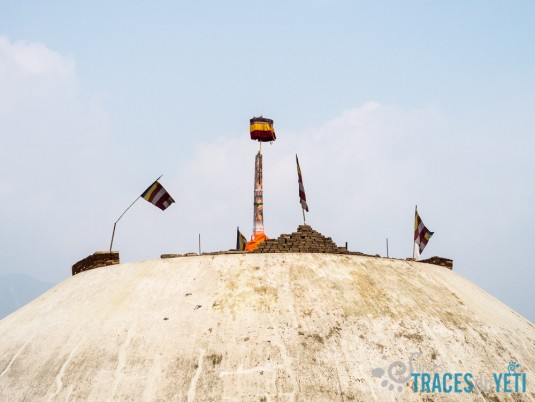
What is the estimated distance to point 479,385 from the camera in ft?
37.4

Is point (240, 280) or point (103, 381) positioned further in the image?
point (240, 280)

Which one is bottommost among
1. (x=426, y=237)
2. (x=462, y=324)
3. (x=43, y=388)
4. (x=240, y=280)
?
(x=43, y=388)

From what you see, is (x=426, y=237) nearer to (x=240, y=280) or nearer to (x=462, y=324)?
(x=462, y=324)

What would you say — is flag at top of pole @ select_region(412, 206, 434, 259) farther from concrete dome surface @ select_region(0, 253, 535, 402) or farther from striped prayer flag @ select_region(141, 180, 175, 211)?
striped prayer flag @ select_region(141, 180, 175, 211)

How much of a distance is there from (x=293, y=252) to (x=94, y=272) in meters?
6.63

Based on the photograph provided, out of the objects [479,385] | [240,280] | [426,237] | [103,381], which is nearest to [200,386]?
[103,381]

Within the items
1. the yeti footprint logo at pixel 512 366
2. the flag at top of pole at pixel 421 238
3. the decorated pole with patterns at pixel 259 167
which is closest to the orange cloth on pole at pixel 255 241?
the decorated pole with patterns at pixel 259 167

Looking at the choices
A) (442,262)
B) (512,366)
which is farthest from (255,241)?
(512,366)

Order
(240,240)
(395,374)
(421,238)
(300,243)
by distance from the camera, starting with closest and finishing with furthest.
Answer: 1. (395,374)
2. (300,243)
3. (421,238)
4. (240,240)

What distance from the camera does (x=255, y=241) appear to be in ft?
71.7

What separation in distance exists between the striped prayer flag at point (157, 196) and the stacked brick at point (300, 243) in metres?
4.33

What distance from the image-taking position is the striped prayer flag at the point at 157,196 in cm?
1733

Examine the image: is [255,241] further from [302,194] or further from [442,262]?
[442,262]

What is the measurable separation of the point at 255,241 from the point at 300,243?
698 cm
